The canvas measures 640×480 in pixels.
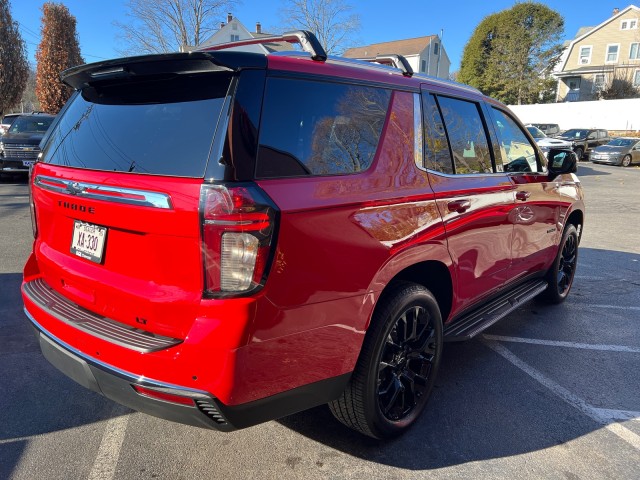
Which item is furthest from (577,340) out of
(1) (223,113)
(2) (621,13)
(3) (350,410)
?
(2) (621,13)

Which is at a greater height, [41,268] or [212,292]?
[212,292]

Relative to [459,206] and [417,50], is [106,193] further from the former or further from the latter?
[417,50]

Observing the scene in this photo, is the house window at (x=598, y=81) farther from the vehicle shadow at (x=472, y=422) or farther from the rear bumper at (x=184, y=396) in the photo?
the rear bumper at (x=184, y=396)

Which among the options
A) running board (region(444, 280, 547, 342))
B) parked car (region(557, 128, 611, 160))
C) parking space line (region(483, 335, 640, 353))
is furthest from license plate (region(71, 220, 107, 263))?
parked car (region(557, 128, 611, 160))

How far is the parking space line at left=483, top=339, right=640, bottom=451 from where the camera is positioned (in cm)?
280

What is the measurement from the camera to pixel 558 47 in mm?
44719

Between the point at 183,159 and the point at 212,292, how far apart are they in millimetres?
547

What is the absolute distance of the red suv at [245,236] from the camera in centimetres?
186

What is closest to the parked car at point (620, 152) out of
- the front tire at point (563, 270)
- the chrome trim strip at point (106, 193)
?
the front tire at point (563, 270)

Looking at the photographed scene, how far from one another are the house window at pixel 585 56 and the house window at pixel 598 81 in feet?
8.19

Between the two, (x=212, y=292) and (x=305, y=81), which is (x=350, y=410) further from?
(x=305, y=81)

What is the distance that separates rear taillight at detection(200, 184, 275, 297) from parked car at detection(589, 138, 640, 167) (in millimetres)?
27272

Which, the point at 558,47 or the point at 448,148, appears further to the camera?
the point at 558,47

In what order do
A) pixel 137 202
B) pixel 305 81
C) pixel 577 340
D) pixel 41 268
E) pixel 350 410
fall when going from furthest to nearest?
pixel 577 340, pixel 41 268, pixel 350 410, pixel 305 81, pixel 137 202
